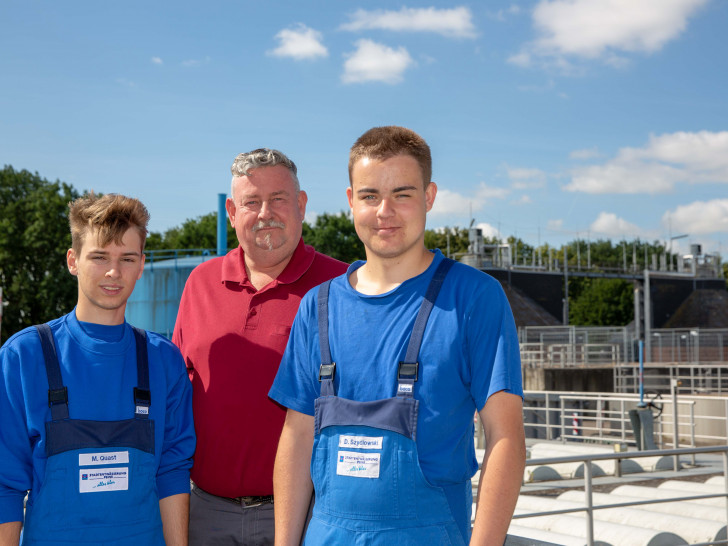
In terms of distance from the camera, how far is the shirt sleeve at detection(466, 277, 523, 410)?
88.0 inches

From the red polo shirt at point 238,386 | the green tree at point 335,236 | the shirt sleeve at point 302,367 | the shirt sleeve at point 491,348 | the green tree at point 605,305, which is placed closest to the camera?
the shirt sleeve at point 491,348

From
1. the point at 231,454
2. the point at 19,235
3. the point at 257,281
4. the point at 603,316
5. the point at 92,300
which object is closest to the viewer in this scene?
the point at 92,300

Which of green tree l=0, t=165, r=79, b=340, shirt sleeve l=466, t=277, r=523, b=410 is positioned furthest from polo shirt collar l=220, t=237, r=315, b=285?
green tree l=0, t=165, r=79, b=340

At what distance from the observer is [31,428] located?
2.56 metres

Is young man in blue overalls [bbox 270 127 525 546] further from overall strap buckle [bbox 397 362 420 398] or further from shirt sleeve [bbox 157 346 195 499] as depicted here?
shirt sleeve [bbox 157 346 195 499]

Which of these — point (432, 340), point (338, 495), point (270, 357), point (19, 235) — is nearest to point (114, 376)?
point (270, 357)

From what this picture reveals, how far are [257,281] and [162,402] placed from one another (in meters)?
0.77

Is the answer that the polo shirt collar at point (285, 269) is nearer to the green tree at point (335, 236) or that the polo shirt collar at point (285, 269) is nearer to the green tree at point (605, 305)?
the green tree at point (335, 236)

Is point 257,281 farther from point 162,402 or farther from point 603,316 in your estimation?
point 603,316

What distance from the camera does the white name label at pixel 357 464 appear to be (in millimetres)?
2270

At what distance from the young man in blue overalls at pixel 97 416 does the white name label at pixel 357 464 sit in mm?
786

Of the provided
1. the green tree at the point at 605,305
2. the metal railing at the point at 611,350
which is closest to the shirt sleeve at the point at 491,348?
the metal railing at the point at 611,350

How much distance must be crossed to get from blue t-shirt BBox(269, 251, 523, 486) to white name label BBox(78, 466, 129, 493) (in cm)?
83

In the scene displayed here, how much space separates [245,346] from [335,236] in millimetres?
61539
